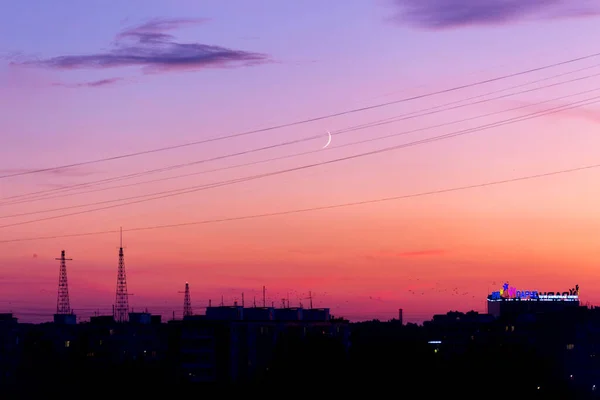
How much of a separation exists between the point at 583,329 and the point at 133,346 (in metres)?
77.9

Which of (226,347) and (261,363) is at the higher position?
(226,347)

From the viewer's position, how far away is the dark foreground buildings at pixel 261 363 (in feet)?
345

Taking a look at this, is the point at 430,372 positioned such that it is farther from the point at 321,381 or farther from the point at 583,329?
the point at 583,329

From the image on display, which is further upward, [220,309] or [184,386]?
[220,309]

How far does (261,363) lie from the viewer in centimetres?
18088

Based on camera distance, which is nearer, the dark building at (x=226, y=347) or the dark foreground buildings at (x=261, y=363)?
the dark foreground buildings at (x=261, y=363)

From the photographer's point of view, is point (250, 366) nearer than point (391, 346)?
No

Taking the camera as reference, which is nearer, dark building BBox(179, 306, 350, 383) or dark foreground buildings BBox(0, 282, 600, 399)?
dark foreground buildings BBox(0, 282, 600, 399)

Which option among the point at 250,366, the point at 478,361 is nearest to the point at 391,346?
the point at 478,361

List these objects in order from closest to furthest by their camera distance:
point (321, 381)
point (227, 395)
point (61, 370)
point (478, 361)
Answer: point (321, 381), point (478, 361), point (227, 395), point (61, 370)

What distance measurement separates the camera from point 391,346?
120188 millimetres

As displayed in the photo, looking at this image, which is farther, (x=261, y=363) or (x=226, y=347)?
(x=261, y=363)

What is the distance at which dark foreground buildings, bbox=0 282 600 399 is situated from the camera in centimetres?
10519

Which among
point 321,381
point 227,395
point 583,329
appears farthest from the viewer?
point 583,329
